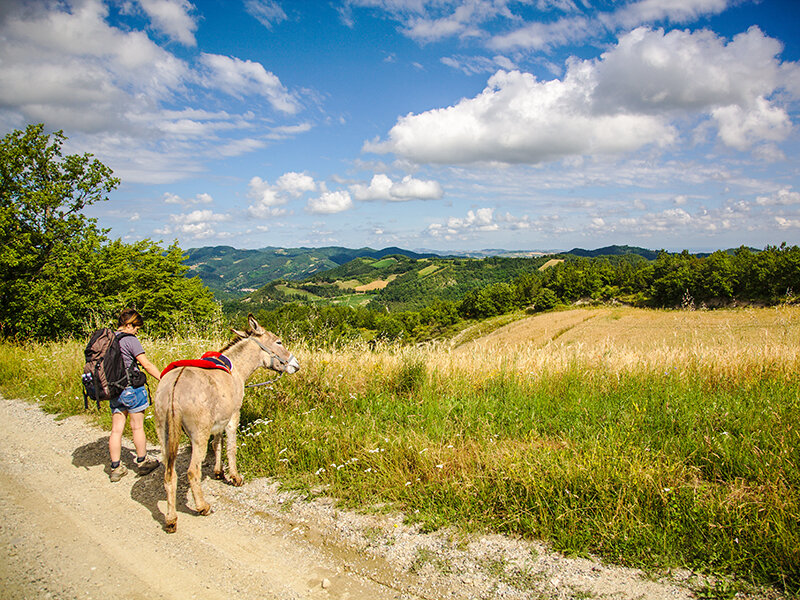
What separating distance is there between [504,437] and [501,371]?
2373 millimetres

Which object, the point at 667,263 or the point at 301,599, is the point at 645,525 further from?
the point at 667,263

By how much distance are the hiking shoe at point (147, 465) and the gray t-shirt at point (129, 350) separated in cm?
133

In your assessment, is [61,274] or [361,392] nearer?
[361,392]

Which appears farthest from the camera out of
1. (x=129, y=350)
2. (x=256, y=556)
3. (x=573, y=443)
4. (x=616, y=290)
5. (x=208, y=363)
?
(x=616, y=290)

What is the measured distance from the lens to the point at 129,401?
5.55 metres

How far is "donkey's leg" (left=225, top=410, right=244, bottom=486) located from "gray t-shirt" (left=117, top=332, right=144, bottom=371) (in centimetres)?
190

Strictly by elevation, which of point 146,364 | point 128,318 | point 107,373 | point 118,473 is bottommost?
point 118,473

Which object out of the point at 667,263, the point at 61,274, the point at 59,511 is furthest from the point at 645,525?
the point at 667,263

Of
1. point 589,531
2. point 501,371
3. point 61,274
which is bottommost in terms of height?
point 589,531

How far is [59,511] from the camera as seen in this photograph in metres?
4.37

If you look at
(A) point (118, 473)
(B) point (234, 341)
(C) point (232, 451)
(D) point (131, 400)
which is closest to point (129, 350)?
(D) point (131, 400)

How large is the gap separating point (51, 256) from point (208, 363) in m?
21.9

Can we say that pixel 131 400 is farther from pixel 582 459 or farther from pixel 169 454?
pixel 582 459

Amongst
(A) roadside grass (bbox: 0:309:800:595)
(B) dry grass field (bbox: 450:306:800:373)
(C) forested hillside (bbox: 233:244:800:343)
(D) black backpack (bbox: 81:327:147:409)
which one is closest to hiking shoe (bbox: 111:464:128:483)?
(D) black backpack (bbox: 81:327:147:409)
